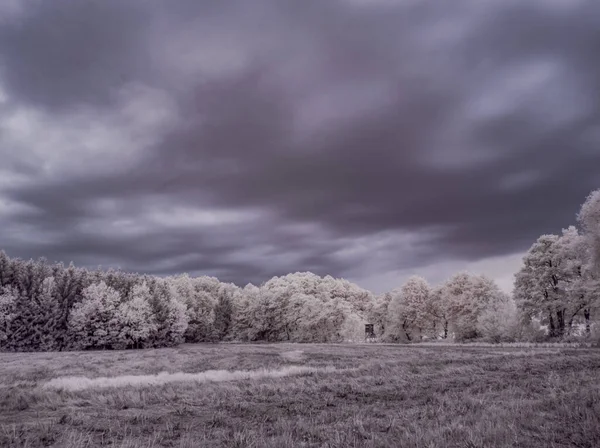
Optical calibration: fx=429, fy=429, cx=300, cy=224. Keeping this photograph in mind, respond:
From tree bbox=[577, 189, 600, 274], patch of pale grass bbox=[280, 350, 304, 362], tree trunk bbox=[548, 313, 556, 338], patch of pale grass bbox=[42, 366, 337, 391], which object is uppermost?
tree bbox=[577, 189, 600, 274]

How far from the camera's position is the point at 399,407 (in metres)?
14.9

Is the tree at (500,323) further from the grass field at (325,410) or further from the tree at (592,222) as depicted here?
the grass field at (325,410)

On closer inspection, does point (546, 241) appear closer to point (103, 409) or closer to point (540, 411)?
point (540, 411)

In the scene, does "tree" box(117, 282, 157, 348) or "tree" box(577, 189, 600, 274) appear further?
"tree" box(117, 282, 157, 348)

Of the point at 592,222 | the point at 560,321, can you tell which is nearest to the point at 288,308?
the point at 560,321

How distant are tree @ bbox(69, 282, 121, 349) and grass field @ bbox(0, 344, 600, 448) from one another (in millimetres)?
53630

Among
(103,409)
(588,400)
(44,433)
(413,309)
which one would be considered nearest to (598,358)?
(588,400)

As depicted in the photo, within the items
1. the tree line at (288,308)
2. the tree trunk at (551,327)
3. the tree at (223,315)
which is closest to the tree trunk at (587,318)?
the tree line at (288,308)

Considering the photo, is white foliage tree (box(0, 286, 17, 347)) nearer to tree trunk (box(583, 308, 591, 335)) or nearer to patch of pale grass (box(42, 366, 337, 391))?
patch of pale grass (box(42, 366, 337, 391))

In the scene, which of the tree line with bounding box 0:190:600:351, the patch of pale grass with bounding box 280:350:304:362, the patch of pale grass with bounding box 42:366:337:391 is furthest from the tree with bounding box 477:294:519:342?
the patch of pale grass with bounding box 42:366:337:391

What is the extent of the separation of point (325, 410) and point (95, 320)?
238ft

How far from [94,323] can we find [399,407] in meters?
73.7

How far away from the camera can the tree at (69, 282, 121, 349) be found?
74812 mm

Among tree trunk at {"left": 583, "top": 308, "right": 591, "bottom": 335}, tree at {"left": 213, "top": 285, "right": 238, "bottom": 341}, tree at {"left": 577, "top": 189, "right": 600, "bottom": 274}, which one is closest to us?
tree at {"left": 577, "top": 189, "right": 600, "bottom": 274}
